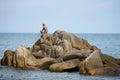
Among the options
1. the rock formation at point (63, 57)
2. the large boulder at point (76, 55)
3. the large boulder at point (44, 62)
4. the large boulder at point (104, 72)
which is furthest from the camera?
the large boulder at point (76, 55)

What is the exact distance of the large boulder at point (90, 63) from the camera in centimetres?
3762

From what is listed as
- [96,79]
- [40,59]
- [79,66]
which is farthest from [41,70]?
[96,79]

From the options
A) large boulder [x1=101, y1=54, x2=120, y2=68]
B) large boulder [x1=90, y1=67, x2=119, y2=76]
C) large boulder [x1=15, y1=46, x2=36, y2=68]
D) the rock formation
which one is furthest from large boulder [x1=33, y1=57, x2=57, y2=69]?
large boulder [x1=90, y1=67, x2=119, y2=76]

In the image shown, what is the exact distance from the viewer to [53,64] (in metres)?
39.9

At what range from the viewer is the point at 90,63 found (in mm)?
37688

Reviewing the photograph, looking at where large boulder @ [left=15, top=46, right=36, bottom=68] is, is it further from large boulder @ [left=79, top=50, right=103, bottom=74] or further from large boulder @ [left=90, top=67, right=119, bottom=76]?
large boulder @ [left=90, top=67, right=119, bottom=76]

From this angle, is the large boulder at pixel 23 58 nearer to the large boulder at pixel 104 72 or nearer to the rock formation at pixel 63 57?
the rock formation at pixel 63 57

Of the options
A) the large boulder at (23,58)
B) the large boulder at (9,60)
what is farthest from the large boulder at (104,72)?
the large boulder at (9,60)

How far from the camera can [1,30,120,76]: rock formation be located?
38031 mm

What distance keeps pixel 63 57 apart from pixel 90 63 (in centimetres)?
487

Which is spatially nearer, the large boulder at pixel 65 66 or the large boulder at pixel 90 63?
the large boulder at pixel 90 63

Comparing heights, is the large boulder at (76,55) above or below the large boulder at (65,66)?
above

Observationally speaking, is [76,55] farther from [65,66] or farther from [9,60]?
[9,60]

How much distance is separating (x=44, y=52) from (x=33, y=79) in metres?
9.53
